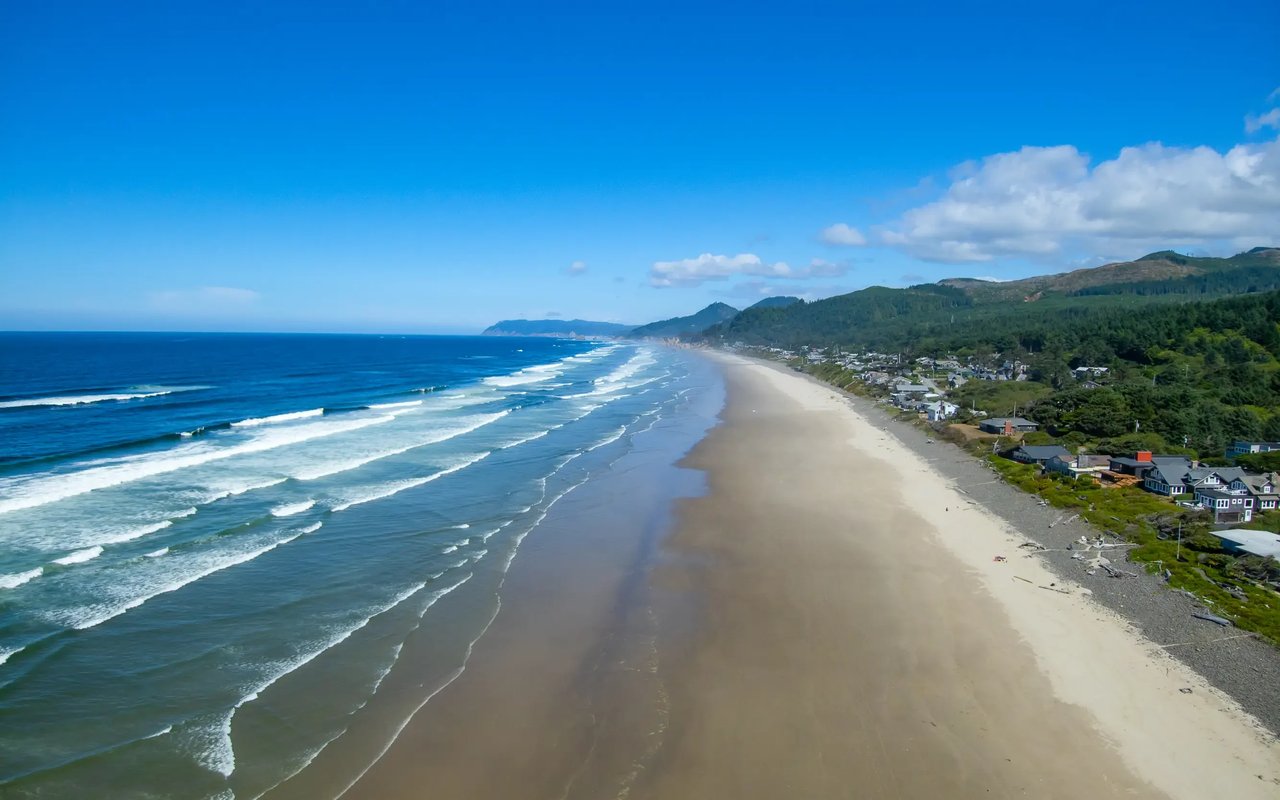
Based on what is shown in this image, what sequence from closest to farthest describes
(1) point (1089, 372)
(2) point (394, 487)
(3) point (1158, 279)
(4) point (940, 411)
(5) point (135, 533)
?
(5) point (135, 533)
(2) point (394, 487)
(4) point (940, 411)
(1) point (1089, 372)
(3) point (1158, 279)

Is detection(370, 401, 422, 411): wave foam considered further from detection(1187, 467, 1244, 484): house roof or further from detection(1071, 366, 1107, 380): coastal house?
detection(1071, 366, 1107, 380): coastal house

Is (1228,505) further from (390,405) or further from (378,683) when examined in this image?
(390,405)

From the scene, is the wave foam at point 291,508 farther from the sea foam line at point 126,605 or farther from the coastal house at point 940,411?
the coastal house at point 940,411

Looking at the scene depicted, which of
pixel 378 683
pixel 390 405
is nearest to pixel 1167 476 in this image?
pixel 378 683

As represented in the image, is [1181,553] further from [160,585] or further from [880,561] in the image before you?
[160,585]

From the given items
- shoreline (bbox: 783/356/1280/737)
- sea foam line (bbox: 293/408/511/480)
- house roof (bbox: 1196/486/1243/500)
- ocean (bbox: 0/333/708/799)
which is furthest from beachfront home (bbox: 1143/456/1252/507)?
sea foam line (bbox: 293/408/511/480)

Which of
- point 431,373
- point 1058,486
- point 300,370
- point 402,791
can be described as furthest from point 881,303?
point 402,791

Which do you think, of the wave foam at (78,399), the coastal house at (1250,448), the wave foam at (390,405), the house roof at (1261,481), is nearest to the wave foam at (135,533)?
the wave foam at (390,405)
